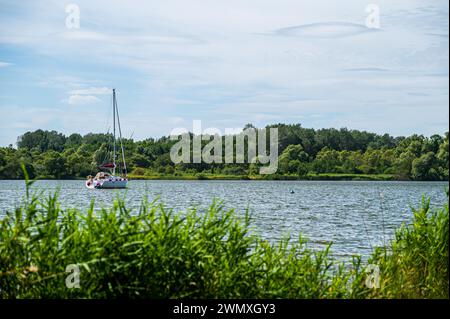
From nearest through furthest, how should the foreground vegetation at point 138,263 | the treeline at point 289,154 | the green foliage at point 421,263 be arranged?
the foreground vegetation at point 138,263, the green foliage at point 421,263, the treeline at point 289,154

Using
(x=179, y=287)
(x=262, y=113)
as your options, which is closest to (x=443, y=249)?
(x=179, y=287)

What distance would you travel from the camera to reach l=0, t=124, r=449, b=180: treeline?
70312 mm

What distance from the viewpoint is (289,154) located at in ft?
→ 271

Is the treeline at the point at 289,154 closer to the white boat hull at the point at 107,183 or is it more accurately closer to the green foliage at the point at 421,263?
the white boat hull at the point at 107,183

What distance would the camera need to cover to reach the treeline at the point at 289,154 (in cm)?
7031

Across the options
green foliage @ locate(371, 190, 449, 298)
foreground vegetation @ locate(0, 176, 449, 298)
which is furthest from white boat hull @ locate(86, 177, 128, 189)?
foreground vegetation @ locate(0, 176, 449, 298)

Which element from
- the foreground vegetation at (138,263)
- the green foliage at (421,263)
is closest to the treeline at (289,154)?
the green foliage at (421,263)

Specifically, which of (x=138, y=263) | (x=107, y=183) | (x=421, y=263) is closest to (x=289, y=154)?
(x=107, y=183)

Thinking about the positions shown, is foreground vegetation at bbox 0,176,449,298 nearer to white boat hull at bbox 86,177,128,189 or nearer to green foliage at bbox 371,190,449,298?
green foliage at bbox 371,190,449,298

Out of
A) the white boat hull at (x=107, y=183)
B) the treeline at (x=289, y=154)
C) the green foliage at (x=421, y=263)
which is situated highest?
the treeline at (x=289, y=154)

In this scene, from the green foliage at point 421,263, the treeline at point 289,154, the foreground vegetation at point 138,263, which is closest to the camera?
the foreground vegetation at point 138,263

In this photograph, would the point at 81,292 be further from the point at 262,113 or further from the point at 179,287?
the point at 262,113

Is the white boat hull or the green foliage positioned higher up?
the green foliage
